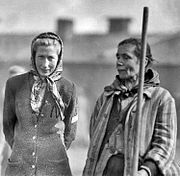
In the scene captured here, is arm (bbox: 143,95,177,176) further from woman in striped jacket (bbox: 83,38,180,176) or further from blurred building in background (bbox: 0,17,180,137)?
blurred building in background (bbox: 0,17,180,137)

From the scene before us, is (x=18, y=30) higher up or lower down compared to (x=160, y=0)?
higher up

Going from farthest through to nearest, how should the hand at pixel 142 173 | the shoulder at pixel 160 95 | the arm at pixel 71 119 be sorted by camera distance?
the arm at pixel 71 119 → the shoulder at pixel 160 95 → the hand at pixel 142 173

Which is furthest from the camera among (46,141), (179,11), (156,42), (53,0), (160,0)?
(156,42)

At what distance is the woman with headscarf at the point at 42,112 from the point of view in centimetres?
704

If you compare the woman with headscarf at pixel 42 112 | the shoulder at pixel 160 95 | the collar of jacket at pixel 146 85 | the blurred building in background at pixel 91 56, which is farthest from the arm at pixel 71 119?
the blurred building in background at pixel 91 56

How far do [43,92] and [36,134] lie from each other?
0.34 m

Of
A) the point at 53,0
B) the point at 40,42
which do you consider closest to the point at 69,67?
the point at 53,0

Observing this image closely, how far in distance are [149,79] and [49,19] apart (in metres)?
28.8

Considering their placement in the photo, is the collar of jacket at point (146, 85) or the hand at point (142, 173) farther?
the collar of jacket at point (146, 85)

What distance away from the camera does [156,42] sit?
33.1m

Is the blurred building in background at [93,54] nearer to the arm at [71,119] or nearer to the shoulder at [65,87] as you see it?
the arm at [71,119]

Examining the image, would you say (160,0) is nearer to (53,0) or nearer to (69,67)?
(53,0)

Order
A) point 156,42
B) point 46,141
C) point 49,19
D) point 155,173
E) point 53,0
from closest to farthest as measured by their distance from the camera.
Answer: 1. point 155,173
2. point 46,141
3. point 53,0
4. point 156,42
5. point 49,19

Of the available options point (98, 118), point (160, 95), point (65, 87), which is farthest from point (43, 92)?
point (160, 95)
